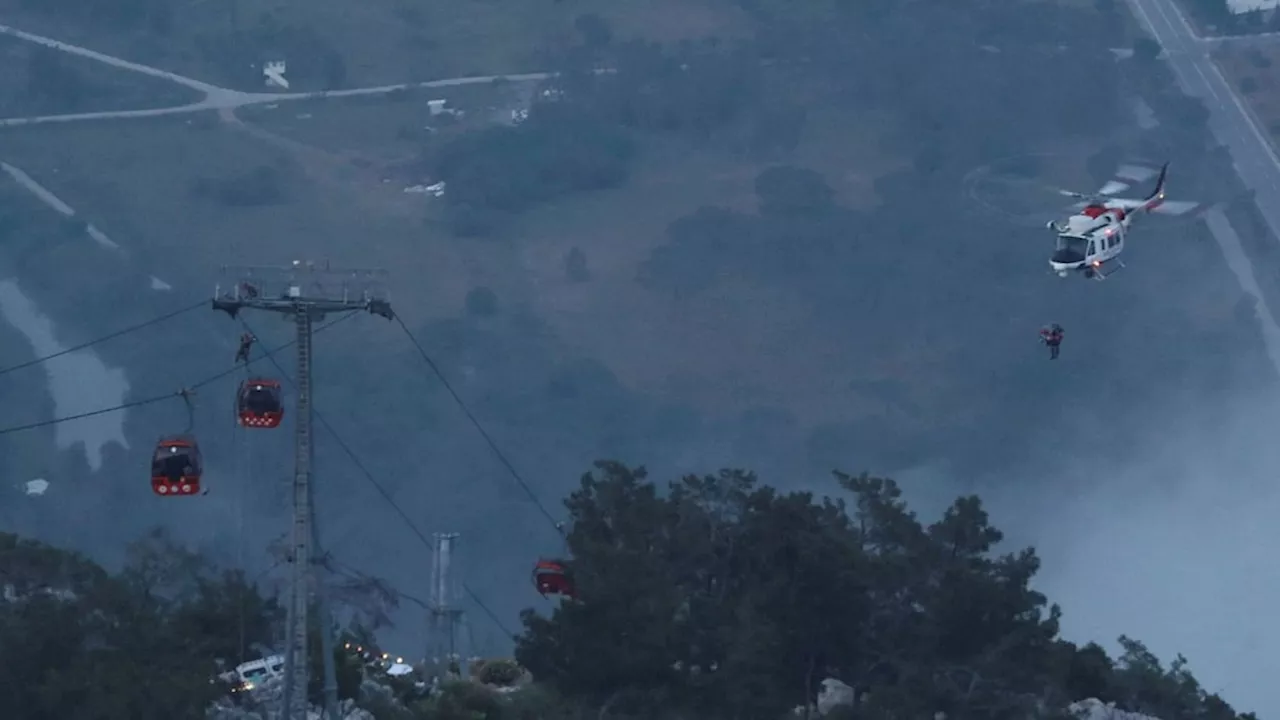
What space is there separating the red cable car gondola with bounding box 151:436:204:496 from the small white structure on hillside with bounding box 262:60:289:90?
47.1m

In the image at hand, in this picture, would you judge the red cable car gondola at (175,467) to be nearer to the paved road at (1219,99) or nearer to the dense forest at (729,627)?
the dense forest at (729,627)

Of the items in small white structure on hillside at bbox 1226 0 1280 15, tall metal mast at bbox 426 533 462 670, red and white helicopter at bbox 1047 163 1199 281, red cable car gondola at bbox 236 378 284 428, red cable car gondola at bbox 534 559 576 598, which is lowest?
tall metal mast at bbox 426 533 462 670

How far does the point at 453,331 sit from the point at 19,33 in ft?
85.1

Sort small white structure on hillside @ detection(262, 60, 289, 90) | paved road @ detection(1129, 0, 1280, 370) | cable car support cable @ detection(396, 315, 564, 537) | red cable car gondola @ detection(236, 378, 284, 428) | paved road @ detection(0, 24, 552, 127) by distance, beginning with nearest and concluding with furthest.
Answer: red cable car gondola @ detection(236, 378, 284, 428) < cable car support cable @ detection(396, 315, 564, 537) < paved road @ detection(1129, 0, 1280, 370) < paved road @ detection(0, 24, 552, 127) < small white structure on hillside @ detection(262, 60, 289, 90)

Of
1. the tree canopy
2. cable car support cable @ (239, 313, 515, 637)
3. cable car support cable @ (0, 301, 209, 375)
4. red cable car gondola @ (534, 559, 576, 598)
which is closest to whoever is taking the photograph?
the tree canopy

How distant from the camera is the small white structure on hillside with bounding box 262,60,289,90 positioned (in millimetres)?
62281

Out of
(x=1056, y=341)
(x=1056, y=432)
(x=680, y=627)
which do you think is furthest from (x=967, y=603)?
(x=1056, y=432)

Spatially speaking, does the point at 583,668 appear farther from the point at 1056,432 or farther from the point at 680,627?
the point at 1056,432

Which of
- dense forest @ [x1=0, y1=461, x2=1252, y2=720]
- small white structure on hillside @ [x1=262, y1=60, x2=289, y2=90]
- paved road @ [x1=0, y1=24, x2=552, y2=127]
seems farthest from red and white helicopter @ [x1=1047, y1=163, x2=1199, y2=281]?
small white structure on hillside @ [x1=262, y1=60, x2=289, y2=90]

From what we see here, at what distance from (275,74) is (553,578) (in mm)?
46752

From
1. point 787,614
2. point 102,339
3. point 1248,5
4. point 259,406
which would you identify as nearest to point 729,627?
point 787,614

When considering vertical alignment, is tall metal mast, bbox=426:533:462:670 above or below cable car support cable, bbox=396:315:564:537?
above

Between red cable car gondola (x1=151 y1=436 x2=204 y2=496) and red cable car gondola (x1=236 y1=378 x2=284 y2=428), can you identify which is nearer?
red cable car gondola (x1=236 y1=378 x2=284 y2=428)

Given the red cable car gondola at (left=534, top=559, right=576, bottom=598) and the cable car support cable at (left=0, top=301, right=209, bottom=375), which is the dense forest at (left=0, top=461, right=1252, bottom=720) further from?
the cable car support cable at (left=0, top=301, right=209, bottom=375)
